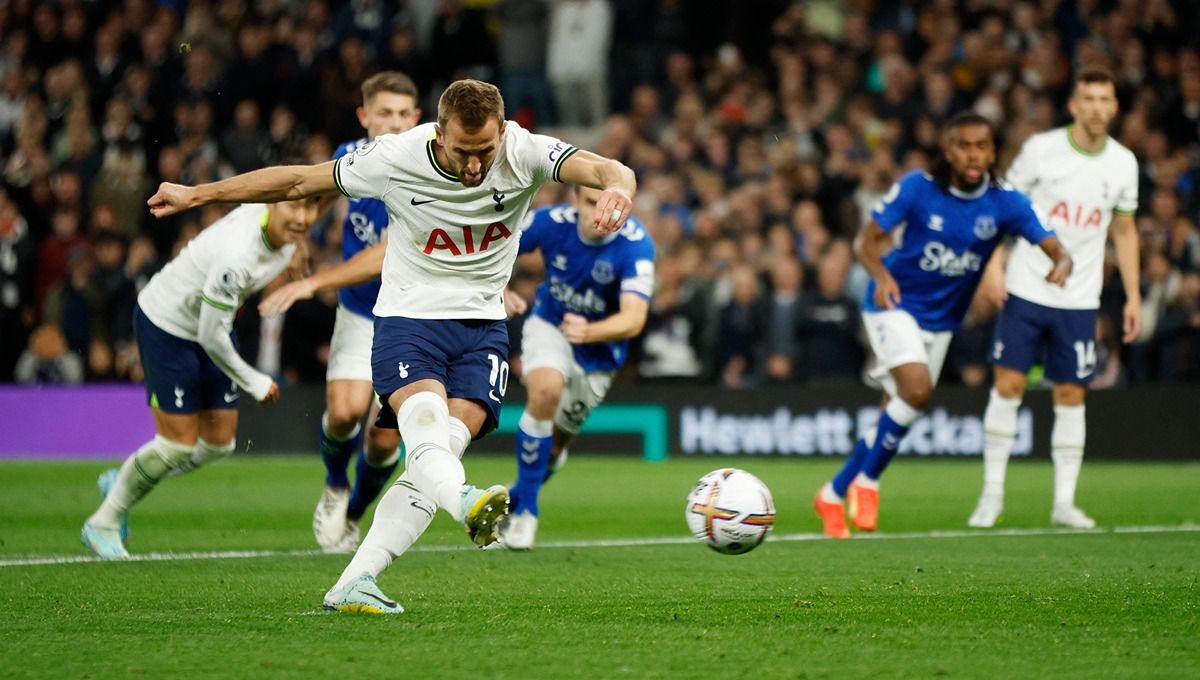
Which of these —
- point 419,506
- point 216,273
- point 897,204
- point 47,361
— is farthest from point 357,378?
point 47,361

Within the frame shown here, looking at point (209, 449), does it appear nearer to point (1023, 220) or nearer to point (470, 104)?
point (470, 104)

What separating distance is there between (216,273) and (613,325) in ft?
7.10

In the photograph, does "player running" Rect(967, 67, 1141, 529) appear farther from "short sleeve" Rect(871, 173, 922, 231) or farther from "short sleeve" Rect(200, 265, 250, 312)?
"short sleeve" Rect(200, 265, 250, 312)

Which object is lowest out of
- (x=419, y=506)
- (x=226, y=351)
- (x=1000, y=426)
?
(x=1000, y=426)

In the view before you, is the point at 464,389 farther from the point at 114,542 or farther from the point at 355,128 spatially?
the point at 355,128

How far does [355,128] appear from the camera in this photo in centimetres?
2177

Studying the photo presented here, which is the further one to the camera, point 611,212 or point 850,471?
point 850,471

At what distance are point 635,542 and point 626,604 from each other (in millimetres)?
3097

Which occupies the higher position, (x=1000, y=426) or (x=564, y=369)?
(x=564, y=369)

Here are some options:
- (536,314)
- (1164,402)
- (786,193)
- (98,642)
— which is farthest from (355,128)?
(98,642)

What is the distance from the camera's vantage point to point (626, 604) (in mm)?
7125

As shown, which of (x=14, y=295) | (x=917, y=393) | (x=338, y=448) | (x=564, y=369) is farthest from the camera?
(x=14, y=295)

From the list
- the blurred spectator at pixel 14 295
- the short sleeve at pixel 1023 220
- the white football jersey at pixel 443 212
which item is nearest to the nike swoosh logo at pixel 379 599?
the white football jersey at pixel 443 212

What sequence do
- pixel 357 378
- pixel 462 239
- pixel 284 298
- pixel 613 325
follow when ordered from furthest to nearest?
pixel 357 378 → pixel 613 325 → pixel 284 298 → pixel 462 239
